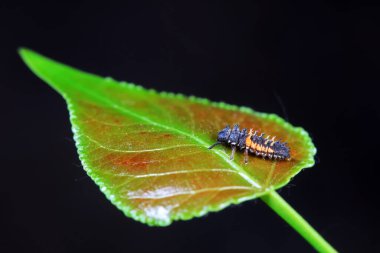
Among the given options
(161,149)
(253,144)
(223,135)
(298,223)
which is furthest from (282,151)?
(298,223)

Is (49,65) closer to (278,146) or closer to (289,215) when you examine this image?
(278,146)

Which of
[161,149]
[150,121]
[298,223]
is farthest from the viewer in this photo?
[150,121]

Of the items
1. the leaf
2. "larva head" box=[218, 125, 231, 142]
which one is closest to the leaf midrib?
the leaf

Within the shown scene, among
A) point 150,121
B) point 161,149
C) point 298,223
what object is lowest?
point 298,223

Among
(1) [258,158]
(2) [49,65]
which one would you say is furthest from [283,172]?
(2) [49,65]

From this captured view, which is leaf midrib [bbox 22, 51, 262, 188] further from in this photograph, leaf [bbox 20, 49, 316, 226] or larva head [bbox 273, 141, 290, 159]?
larva head [bbox 273, 141, 290, 159]

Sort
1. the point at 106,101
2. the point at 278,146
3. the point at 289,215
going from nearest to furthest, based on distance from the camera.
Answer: the point at 289,215 → the point at 278,146 → the point at 106,101

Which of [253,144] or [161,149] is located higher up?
[253,144]

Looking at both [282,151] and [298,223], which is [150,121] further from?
[298,223]
